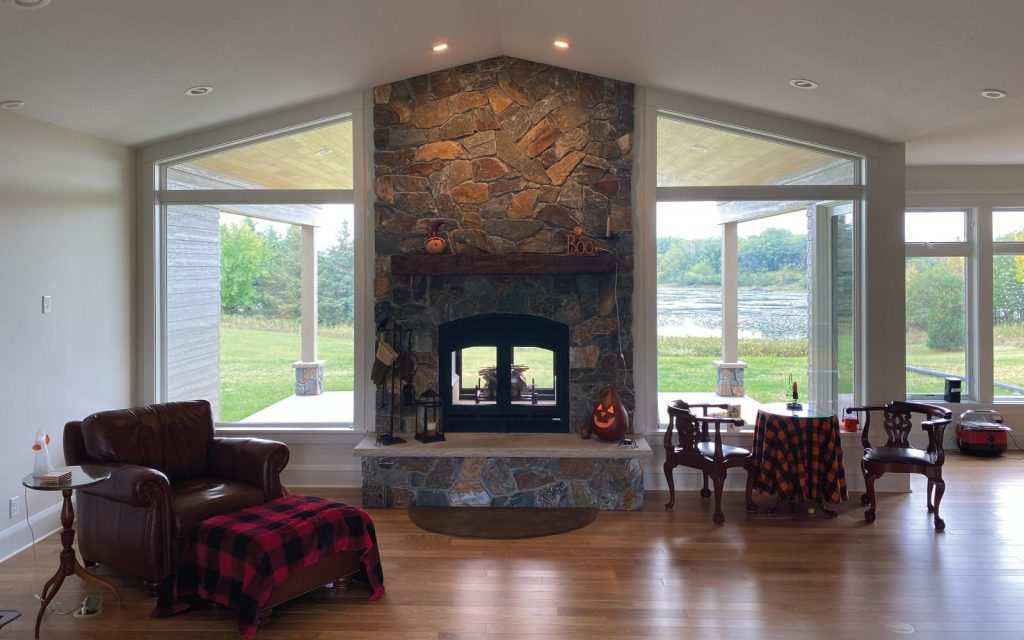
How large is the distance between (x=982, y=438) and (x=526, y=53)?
5524 millimetres

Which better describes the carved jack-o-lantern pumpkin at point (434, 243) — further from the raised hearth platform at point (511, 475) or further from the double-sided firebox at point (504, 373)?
the raised hearth platform at point (511, 475)

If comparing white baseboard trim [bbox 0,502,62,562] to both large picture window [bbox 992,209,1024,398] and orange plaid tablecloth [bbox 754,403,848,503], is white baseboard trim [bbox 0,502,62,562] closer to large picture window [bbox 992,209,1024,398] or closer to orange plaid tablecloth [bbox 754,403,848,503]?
orange plaid tablecloth [bbox 754,403,848,503]

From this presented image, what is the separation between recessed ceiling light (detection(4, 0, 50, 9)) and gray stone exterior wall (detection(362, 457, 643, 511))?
3.43 metres

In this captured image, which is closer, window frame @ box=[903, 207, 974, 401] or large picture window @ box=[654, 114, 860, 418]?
large picture window @ box=[654, 114, 860, 418]

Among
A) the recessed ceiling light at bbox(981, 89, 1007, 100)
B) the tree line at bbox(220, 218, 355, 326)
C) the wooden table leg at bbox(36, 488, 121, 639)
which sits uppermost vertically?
the recessed ceiling light at bbox(981, 89, 1007, 100)

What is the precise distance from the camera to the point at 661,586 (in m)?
4.07

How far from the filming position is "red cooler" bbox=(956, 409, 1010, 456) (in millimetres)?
7188

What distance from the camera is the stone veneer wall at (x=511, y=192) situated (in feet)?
19.0

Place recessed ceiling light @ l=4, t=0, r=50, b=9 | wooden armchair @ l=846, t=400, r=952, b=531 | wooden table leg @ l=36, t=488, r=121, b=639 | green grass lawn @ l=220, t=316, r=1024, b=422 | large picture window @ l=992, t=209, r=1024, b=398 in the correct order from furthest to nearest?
large picture window @ l=992, t=209, r=1024, b=398
green grass lawn @ l=220, t=316, r=1024, b=422
wooden armchair @ l=846, t=400, r=952, b=531
wooden table leg @ l=36, t=488, r=121, b=639
recessed ceiling light @ l=4, t=0, r=50, b=9

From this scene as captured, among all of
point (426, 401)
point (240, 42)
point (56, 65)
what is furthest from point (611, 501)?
point (56, 65)

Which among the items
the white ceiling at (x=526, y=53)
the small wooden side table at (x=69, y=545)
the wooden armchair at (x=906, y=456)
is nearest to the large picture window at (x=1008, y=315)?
the white ceiling at (x=526, y=53)

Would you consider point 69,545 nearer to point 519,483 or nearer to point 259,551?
point 259,551

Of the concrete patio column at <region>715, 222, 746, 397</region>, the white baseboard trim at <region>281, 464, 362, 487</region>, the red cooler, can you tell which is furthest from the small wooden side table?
the red cooler

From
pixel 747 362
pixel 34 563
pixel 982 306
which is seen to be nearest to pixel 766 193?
pixel 747 362
